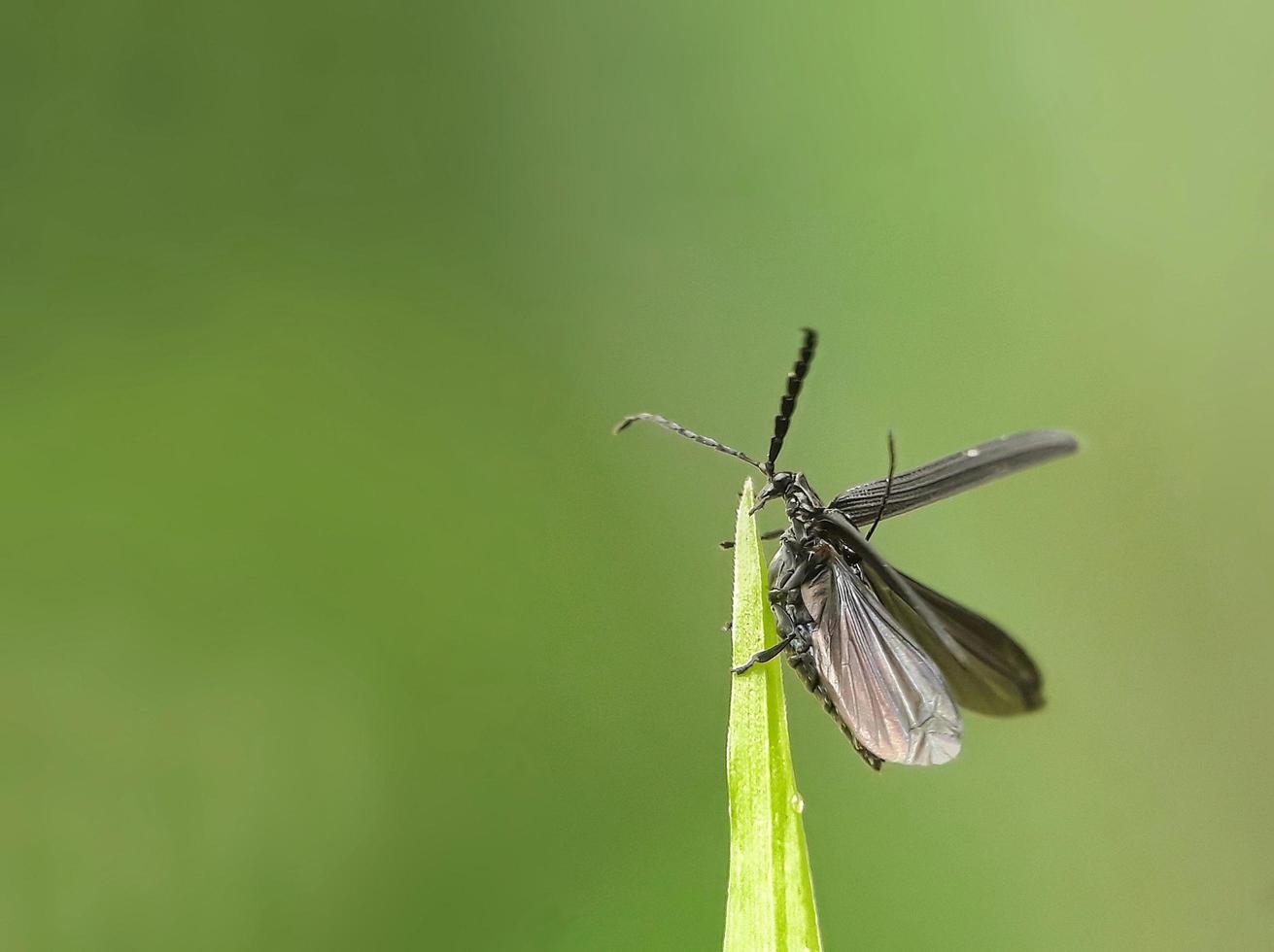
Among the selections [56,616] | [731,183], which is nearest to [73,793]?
[56,616]

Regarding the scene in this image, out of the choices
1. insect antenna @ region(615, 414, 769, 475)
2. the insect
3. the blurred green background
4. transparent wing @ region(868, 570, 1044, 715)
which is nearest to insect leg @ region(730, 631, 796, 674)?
the insect

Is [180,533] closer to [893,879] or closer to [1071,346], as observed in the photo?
[893,879]

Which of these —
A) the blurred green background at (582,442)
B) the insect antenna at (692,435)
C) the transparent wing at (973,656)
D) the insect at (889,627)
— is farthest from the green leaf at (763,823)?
the blurred green background at (582,442)

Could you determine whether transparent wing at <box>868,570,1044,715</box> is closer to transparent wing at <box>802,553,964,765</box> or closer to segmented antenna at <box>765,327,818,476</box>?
transparent wing at <box>802,553,964,765</box>

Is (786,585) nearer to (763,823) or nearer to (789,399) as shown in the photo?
(789,399)

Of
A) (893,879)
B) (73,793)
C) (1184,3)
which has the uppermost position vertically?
(1184,3)

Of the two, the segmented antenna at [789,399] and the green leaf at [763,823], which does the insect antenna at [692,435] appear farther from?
the green leaf at [763,823]

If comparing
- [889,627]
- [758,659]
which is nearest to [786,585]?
[889,627]
